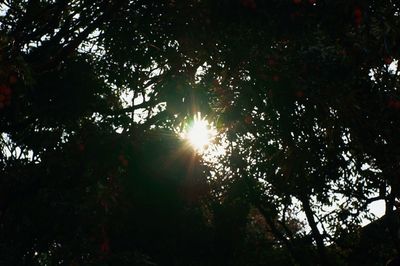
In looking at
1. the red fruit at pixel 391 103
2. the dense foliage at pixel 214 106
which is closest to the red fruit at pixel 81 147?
the dense foliage at pixel 214 106

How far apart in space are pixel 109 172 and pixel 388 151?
567 cm

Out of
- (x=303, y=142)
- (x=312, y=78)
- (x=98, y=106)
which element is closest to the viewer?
(x=312, y=78)

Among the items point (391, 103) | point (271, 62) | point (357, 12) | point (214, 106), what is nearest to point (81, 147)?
point (214, 106)

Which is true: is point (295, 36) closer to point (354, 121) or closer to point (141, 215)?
point (354, 121)

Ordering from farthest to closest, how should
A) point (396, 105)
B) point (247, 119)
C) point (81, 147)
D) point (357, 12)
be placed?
point (81, 147) → point (247, 119) → point (396, 105) → point (357, 12)

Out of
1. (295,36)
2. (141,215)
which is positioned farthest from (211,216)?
(295,36)

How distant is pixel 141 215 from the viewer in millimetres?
23391

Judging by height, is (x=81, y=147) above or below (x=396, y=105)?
above

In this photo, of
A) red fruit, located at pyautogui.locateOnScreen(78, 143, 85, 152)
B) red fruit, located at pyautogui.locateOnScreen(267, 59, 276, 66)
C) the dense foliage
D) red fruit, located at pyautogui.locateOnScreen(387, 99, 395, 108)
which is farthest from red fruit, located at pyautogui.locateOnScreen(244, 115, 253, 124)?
red fruit, located at pyautogui.locateOnScreen(78, 143, 85, 152)

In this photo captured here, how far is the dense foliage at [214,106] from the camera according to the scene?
25.1 feet

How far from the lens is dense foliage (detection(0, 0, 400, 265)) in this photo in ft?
25.1

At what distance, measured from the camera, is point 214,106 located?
9633 millimetres

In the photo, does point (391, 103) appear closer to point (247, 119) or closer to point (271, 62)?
point (271, 62)

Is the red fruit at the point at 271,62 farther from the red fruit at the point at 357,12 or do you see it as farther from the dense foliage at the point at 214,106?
the red fruit at the point at 357,12
